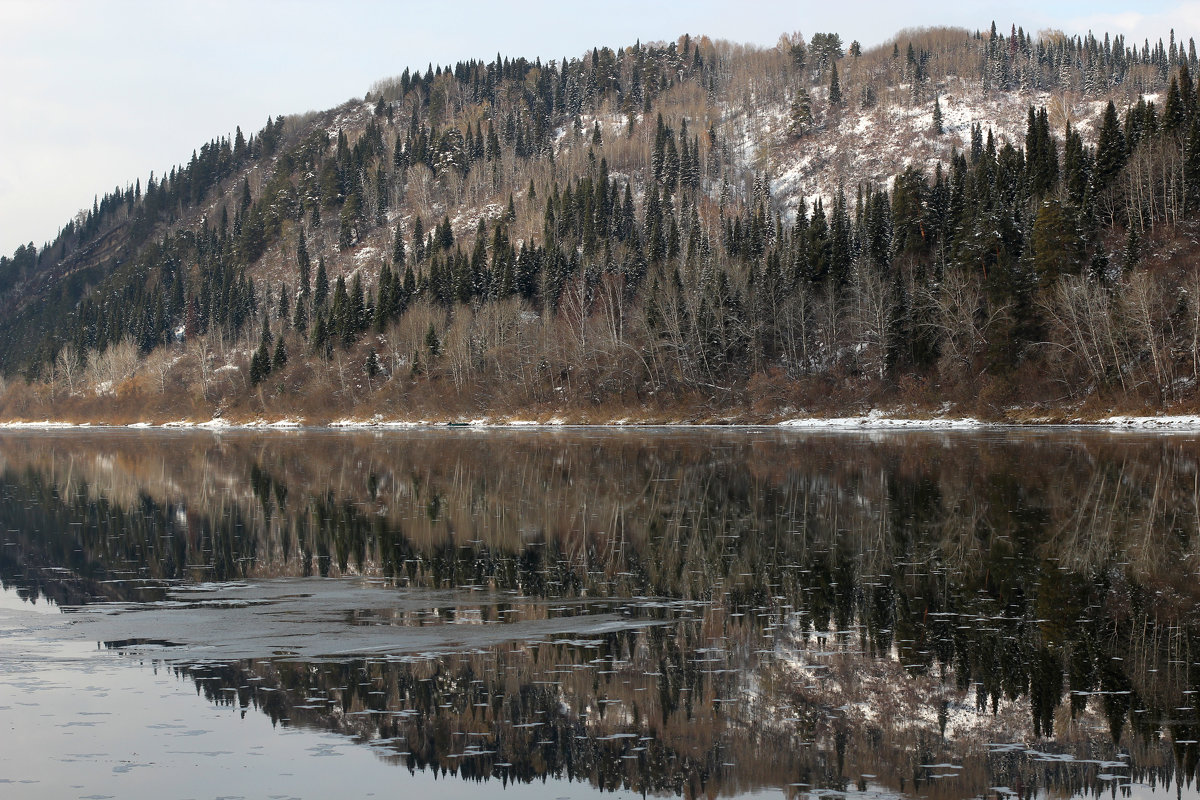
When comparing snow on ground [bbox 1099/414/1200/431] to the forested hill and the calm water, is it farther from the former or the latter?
the calm water

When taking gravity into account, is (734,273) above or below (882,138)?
below

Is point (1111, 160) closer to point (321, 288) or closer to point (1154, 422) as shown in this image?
point (1154, 422)

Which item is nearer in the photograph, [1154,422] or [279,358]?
[1154,422]

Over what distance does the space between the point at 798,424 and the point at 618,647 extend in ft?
227

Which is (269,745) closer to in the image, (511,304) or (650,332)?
(650,332)

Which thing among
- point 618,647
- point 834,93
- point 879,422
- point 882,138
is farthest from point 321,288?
point 618,647

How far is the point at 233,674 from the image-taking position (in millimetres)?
12227

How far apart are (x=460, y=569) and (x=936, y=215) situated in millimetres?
84027

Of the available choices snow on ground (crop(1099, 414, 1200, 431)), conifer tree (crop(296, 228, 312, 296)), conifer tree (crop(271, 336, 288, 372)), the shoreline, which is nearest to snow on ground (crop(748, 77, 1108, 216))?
the shoreline

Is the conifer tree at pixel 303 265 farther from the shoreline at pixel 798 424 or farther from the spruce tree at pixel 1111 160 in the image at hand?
the spruce tree at pixel 1111 160

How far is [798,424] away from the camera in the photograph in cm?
8012

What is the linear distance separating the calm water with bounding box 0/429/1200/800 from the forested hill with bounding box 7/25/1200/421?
159ft

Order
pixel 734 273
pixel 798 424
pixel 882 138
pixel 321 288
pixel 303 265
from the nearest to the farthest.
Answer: pixel 798 424 < pixel 734 273 < pixel 321 288 < pixel 882 138 < pixel 303 265

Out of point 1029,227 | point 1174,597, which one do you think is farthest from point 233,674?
point 1029,227
